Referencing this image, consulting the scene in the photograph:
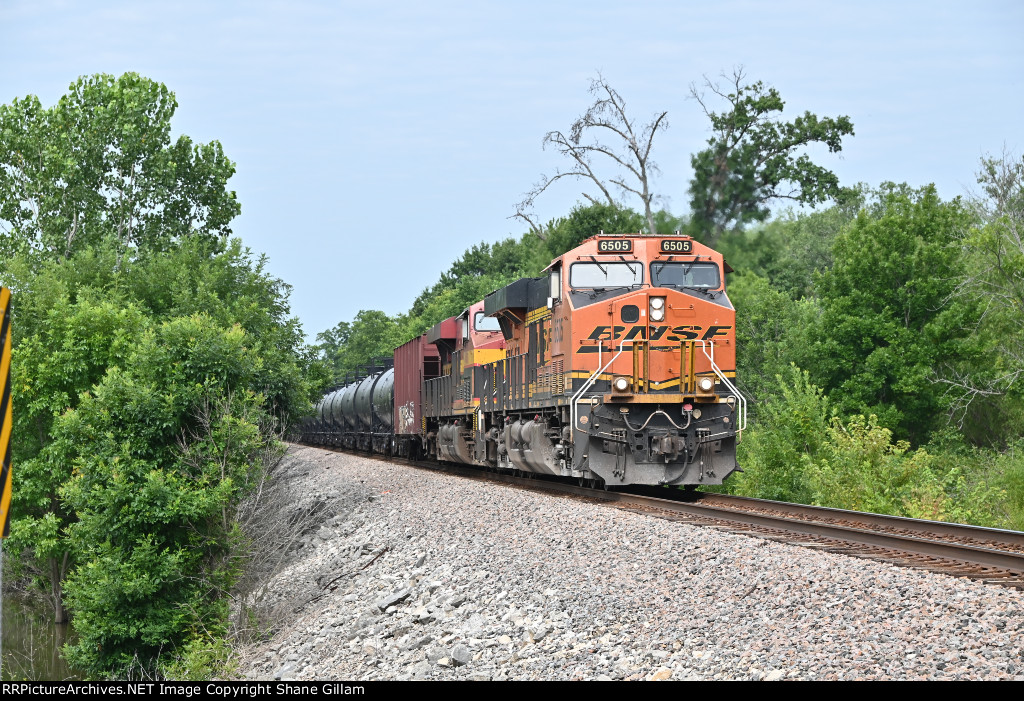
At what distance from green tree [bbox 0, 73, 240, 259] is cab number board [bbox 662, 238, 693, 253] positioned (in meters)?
29.9

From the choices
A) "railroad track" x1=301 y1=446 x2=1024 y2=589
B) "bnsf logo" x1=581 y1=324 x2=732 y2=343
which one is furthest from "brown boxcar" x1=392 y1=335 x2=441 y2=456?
"bnsf logo" x1=581 y1=324 x2=732 y2=343

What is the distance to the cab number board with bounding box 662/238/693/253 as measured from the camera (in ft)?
54.6

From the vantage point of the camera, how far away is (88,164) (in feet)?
138

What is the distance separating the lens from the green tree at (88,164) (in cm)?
4175

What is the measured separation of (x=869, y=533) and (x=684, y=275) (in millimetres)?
6738

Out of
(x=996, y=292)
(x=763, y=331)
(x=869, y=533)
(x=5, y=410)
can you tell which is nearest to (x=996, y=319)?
(x=996, y=292)

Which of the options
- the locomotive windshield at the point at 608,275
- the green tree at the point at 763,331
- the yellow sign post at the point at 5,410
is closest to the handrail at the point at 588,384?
the locomotive windshield at the point at 608,275

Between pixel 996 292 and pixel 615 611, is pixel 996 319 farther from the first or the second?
pixel 615 611

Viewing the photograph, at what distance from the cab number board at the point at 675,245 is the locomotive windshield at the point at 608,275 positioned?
0.52 metres

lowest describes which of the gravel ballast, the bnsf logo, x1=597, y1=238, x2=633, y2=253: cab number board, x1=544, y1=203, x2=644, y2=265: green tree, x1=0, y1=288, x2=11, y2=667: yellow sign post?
the gravel ballast

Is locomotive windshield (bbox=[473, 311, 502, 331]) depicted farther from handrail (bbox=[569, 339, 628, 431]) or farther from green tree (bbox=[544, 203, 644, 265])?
green tree (bbox=[544, 203, 644, 265])

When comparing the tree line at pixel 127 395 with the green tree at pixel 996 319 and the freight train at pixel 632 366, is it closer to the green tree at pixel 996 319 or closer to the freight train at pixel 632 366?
the freight train at pixel 632 366

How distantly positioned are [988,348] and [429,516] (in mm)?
17790
